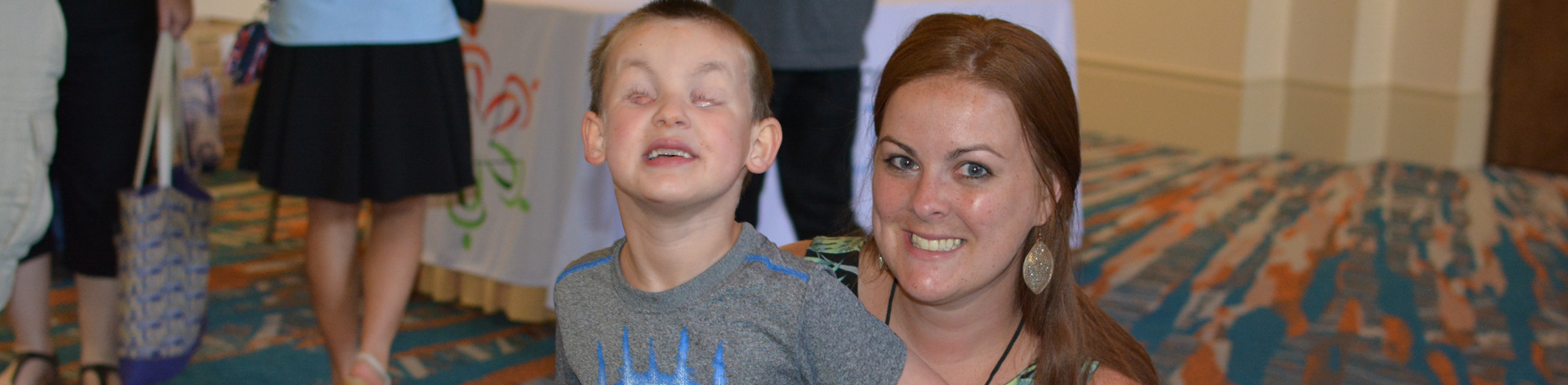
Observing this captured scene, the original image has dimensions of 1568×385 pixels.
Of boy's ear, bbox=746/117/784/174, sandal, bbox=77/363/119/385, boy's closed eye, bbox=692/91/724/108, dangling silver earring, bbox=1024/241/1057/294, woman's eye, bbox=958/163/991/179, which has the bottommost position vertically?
sandal, bbox=77/363/119/385

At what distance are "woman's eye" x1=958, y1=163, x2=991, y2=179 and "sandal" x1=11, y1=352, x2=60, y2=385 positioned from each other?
1.72 meters

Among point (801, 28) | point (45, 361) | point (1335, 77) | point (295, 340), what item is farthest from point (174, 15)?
point (1335, 77)

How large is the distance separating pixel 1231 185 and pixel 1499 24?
7.04 ft

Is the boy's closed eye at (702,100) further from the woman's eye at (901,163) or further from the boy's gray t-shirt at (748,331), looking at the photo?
the woman's eye at (901,163)

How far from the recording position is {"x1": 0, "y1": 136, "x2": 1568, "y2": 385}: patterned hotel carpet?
7.68 feet

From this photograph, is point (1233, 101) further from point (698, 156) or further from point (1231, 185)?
point (698, 156)

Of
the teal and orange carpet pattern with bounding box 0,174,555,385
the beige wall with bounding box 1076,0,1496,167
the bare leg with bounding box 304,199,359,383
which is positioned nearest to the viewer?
the bare leg with bounding box 304,199,359,383

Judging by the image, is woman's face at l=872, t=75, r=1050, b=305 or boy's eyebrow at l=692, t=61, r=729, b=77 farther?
woman's face at l=872, t=75, r=1050, b=305

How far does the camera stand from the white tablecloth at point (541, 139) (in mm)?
2203

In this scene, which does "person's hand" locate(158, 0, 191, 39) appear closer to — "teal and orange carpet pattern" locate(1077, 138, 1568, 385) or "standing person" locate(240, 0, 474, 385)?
"standing person" locate(240, 0, 474, 385)

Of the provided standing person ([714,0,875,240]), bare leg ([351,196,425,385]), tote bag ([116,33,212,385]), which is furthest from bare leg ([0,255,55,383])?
standing person ([714,0,875,240])

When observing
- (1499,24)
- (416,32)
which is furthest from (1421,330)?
(1499,24)

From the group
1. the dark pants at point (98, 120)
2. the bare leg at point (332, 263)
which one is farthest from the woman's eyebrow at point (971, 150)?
the dark pants at point (98, 120)

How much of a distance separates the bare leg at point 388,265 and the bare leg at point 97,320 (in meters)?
0.51
